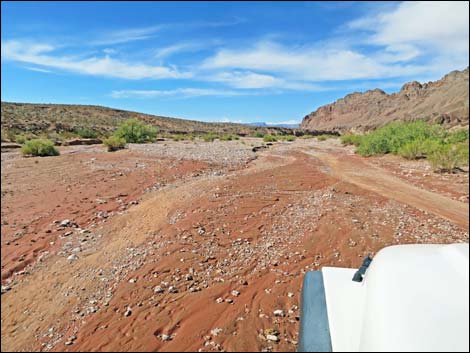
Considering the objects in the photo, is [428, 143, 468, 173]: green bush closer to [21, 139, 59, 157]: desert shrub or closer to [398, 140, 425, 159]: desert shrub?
[398, 140, 425, 159]: desert shrub

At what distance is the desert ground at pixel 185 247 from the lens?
3.24 metres

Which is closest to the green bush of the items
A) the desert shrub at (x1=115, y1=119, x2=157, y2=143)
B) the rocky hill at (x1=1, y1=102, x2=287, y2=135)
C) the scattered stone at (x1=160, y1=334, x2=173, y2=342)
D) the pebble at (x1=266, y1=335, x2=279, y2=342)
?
the pebble at (x1=266, y1=335, x2=279, y2=342)

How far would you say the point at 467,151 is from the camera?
12.2 metres

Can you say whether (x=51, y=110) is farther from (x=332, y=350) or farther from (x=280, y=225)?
(x=332, y=350)

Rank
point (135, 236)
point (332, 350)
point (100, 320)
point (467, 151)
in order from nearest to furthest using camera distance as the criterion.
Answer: point (332, 350), point (100, 320), point (135, 236), point (467, 151)

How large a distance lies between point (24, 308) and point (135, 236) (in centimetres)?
213

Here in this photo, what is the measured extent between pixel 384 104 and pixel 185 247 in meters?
113

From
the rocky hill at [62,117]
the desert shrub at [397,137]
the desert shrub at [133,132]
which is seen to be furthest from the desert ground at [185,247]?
the rocky hill at [62,117]

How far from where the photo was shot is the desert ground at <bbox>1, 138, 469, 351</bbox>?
→ 324 centimetres

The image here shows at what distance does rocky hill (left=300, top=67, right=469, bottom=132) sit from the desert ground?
51.8m

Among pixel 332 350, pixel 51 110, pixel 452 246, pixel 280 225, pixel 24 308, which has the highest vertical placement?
pixel 51 110

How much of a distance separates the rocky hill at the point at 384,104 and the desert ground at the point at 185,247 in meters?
51.8

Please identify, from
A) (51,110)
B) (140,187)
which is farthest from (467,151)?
(51,110)

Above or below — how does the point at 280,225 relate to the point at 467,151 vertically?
below
